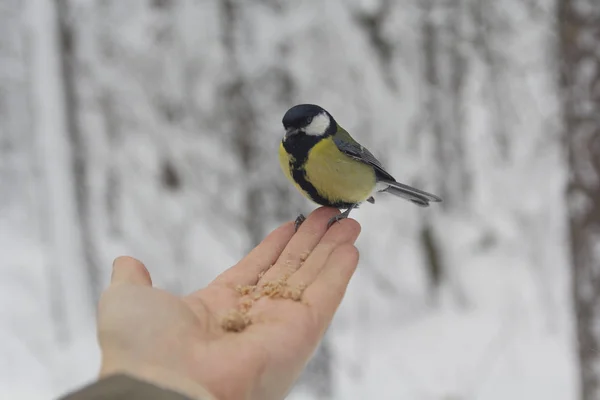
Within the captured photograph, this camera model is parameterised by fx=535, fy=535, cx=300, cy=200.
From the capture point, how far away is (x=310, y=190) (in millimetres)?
2230

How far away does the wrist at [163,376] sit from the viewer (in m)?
1.26

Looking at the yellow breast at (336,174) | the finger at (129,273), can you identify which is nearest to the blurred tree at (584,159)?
the yellow breast at (336,174)

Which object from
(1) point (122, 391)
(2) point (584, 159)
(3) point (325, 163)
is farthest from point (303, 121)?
(2) point (584, 159)

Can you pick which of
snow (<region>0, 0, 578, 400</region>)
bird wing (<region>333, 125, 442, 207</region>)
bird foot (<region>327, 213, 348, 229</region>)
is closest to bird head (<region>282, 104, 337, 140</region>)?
bird wing (<region>333, 125, 442, 207</region>)

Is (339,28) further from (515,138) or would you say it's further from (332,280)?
(332,280)

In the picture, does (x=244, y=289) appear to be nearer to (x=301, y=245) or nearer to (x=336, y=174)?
(x=301, y=245)

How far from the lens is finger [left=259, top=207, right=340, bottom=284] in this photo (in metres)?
2.01

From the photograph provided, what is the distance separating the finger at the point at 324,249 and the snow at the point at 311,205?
212 centimetres

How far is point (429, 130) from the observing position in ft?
17.2

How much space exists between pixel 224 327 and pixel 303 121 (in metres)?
0.90

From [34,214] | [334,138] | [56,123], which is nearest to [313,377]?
[334,138]

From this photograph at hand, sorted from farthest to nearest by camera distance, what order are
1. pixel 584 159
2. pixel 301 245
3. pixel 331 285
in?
pixel 584 159 < pixel 301 245 < pixel 331 285

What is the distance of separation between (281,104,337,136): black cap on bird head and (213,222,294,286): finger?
42 cm

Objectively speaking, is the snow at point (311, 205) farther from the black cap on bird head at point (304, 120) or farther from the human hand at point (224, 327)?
the human hand at point (224, 327)
